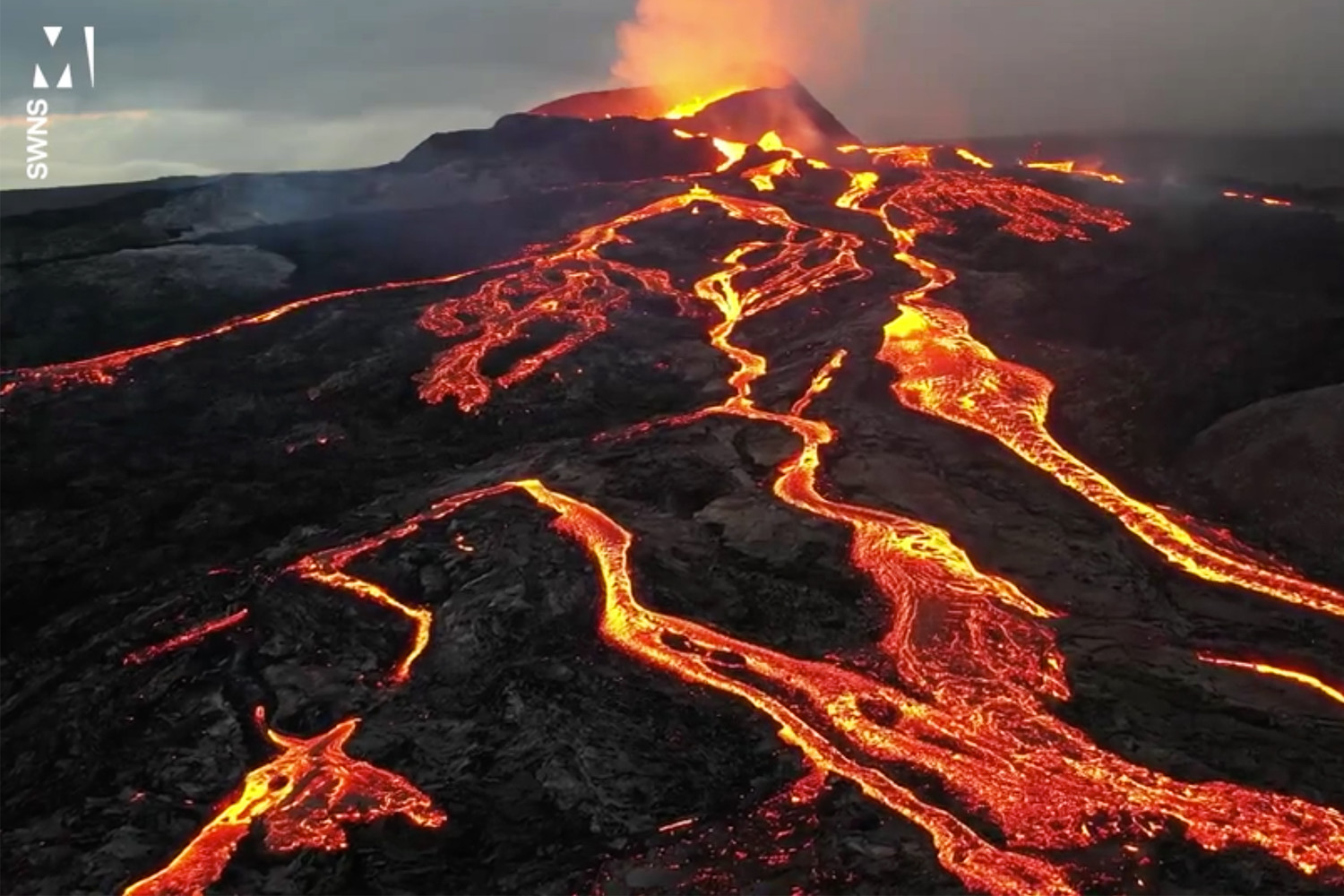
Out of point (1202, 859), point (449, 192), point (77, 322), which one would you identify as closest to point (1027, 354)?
point (1202, 859)

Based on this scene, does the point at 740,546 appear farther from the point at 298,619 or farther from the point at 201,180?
the point at 201,180

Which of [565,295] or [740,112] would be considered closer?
[565,295]

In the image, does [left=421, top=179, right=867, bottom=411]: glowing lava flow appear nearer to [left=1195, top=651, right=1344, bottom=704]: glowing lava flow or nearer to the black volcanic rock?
the black volcanic rock

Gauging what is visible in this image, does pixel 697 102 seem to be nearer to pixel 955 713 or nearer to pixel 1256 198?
pixel 1256 198

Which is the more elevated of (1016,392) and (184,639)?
(1016,392)

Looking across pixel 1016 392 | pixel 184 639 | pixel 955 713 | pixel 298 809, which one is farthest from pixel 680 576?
pixel 1016 392

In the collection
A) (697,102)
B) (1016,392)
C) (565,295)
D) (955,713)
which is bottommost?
(955,713)

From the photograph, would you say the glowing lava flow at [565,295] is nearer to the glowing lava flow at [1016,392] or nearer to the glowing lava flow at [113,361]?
the glowing lava flow at [1016,392]

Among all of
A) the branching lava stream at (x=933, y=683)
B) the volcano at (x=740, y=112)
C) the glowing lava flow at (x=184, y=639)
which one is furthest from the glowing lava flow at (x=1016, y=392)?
the volcano at (x=740, y=112)
